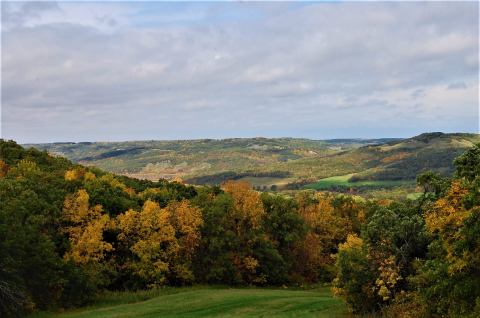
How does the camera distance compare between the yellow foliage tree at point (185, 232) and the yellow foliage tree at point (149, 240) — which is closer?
the yellow foliage tree at point (149, 240)

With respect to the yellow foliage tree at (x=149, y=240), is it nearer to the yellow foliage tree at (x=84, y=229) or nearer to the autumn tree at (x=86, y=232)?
the autumn tree at (x=86, y=232)

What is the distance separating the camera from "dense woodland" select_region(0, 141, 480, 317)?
32094 millimetres

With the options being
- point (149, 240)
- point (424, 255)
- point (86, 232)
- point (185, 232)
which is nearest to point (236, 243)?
point (185, 232)

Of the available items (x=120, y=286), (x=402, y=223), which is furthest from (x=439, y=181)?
(x=120, y=286)

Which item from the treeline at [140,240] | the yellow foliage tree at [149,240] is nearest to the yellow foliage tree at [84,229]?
the treeline at [140,240]

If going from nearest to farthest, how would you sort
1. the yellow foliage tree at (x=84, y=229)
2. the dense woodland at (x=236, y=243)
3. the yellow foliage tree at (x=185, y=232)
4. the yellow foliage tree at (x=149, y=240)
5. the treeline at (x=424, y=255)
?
1. the treeline at (x=424, y=255)
2. the dense woodland at (x=236, y=243)
3. the yellow foliage tree at (x=84, y=229)
4. the yellow foliage tree at (x=149, y=240)
5. the yellow foliage tree at (x=185, y=232)

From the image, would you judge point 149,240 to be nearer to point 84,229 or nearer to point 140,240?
point 140,240

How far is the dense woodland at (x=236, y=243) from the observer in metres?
32.1

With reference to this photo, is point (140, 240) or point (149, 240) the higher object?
point (140, 240)

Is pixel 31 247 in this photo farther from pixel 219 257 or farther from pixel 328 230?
pixel 328 230

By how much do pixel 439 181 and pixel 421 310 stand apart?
10.2 m

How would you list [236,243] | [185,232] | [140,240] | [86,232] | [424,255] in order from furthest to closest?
[236,243], [185,232], [140,240], [86,232], [424,255]

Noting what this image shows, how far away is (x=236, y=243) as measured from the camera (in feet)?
254

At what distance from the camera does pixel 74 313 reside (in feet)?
168
